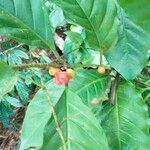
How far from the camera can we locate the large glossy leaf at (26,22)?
70 centimetres

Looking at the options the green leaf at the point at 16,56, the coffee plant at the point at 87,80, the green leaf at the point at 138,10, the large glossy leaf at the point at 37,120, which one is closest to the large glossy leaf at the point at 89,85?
the coffee plant at the point at 87,80

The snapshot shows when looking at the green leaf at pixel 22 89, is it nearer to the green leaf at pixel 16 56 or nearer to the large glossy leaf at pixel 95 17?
the green leaf at pixel 16 56

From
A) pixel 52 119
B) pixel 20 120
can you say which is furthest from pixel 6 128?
pixel 52 119

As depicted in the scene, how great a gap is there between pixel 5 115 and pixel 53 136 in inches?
63.1

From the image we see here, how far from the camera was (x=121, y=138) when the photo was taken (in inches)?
32.7

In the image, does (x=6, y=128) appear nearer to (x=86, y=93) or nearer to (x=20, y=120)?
(x=20, y=120)

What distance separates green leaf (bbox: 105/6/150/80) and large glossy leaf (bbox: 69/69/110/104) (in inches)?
1.7

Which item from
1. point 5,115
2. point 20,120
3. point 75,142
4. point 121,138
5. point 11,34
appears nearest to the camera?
point 75,142

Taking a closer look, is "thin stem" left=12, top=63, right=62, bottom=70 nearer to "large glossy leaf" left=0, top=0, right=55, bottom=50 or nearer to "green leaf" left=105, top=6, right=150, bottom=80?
"large glossy leaf" left=0, top=0, right=55, bottom=50

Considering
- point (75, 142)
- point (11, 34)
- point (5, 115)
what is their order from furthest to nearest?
point (5, 115) → point (11, 34) → point (75, 142)

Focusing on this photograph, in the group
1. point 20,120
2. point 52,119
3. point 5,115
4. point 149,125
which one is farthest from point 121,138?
point 20,120

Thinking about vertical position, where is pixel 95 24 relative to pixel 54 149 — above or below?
above

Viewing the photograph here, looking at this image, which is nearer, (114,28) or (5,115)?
(114,28)

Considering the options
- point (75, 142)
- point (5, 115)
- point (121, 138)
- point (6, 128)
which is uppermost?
point (75, 142)
